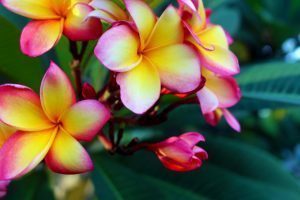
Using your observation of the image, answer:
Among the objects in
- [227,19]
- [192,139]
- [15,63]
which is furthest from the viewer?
[227,19]

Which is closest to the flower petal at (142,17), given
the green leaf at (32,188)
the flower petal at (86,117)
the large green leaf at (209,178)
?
the flower petal at (86,117)

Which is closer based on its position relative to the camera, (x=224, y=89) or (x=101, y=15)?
(x=101, y=15)

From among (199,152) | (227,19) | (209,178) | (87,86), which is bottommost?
(209,178)

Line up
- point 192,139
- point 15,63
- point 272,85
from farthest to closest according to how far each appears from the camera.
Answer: point 272,85 < point 15,63 < point 192,139

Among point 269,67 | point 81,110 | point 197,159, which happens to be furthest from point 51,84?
point 269,67

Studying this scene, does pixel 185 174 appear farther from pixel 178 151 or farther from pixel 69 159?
pixel 69 159

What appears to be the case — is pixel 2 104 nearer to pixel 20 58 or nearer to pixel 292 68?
pixel 20 58

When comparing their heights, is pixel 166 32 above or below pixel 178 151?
above

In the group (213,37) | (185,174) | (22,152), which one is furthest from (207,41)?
(185,174)
